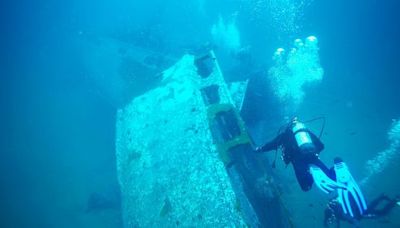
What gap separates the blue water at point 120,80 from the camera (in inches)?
399

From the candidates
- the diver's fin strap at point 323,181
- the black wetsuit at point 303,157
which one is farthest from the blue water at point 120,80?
the black wetsuit at point 303,157

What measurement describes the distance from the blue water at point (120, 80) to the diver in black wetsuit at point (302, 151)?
3.45 meters

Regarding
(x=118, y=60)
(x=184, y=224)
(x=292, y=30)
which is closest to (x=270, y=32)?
(x=292, y=30)

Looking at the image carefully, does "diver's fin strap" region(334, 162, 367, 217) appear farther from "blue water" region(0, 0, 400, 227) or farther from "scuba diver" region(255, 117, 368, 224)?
"blue water" region(0, 0, 400, 227)

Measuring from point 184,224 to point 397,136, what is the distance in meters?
8.91

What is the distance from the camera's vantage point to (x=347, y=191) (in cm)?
420

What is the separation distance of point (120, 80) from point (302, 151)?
9355mm

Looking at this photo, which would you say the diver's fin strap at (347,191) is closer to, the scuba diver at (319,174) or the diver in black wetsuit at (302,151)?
the scuba diver at (319,174)

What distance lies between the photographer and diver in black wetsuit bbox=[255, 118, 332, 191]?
4109mm

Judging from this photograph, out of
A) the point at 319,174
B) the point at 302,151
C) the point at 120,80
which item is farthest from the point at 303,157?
the point at 120,80

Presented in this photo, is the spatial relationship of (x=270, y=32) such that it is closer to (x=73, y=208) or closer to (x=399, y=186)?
(x=399, y=186)

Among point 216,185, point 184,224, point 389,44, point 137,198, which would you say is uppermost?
point 389,44

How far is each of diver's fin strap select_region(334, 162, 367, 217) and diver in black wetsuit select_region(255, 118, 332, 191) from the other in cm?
16

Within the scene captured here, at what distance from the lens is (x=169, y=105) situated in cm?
703
